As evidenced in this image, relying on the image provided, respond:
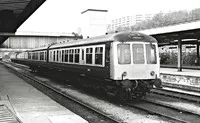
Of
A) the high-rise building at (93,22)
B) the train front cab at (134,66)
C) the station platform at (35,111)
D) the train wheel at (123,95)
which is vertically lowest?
the station platform at (35,111)

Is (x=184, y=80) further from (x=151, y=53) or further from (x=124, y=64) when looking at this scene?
(x=124, y=64)

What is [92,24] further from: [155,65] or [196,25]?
[155,65]

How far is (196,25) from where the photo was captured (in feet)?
53.0

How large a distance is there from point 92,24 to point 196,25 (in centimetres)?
3948

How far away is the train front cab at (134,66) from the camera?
419 inches

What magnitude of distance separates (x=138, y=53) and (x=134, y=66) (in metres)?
0.61

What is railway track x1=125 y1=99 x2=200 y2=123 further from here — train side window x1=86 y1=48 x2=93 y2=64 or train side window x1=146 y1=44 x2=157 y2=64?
train side window x1=86 y1=48 x2=93 y2=64

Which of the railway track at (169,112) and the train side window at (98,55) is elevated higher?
the train side window at (98,55)

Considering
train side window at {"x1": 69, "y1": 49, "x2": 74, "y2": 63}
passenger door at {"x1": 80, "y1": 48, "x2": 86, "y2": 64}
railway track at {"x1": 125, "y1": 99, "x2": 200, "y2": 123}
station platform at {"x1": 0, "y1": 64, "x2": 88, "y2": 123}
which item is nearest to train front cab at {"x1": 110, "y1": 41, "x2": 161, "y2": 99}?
railway track at {"x1": 125, "y1": 99, "x2": 200, "y2": 123}

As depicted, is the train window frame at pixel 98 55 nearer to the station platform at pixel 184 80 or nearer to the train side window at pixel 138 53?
the train side window at pixel 138 53

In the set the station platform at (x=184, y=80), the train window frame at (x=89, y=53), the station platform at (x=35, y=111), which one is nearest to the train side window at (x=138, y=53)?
the train window frame at (x=89, y=53)

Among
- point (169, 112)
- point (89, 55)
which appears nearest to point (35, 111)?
point (169, 112)

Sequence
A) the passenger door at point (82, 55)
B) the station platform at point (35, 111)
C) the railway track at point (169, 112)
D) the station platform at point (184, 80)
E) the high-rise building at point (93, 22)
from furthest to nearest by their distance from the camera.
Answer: the high-rise building at point (93, 22), the station platform at point (184, 80), the passenger door at point (82, 55), the railway track at point (169, 112), the station platform at point (35, 111)

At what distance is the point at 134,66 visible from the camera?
10922mm
